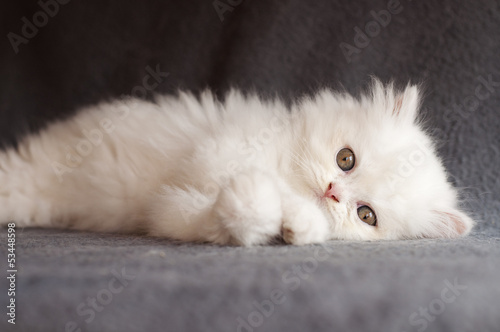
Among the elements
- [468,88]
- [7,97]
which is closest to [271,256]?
[468,88]

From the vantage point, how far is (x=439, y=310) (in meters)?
0.98

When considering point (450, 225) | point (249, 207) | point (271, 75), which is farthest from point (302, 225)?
point (271, 75)

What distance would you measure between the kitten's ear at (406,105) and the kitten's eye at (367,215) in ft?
1.43

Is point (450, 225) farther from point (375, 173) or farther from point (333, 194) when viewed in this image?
point (333, 194)

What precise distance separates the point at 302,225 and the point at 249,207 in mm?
178

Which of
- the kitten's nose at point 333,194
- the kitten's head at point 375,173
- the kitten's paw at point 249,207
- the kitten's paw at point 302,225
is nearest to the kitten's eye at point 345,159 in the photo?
the kitten's head at point 375,173

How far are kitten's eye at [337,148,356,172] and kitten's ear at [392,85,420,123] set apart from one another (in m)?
0.34

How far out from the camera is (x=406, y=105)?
192 cm

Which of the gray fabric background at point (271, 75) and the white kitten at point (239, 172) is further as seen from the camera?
the white kitten at point (239, 172)

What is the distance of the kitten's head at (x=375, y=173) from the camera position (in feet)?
5.32

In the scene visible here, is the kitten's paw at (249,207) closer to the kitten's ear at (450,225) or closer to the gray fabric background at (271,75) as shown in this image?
the gray fabric background at (271,75)

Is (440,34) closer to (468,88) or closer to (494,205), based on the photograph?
(468,88)

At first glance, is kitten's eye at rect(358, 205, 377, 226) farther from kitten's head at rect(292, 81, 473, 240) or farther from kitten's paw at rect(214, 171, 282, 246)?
kitten's paw at rect(214, 171, 282, 246)

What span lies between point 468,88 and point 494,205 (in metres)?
0.63
